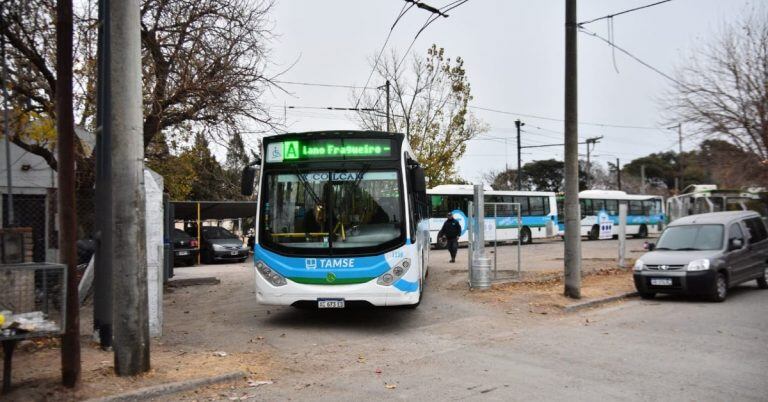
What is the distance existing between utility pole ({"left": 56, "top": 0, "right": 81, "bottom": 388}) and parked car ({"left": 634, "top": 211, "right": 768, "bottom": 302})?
35.1ft

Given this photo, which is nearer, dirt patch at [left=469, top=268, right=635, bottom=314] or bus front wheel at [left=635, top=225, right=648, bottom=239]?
dirt patch at [left=469, top=268, right=635, bottom=314]

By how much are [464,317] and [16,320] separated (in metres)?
7.04

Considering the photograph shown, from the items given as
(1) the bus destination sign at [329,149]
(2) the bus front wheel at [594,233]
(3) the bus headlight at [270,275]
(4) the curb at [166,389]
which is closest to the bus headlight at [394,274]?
(3) the bus headlight at [270,275]

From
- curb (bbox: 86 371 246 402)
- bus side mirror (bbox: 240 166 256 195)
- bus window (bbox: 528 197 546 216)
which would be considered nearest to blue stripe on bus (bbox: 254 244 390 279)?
bus side mirror (bbox: 240 166 256 195)

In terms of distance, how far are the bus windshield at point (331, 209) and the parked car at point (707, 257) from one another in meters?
6.27

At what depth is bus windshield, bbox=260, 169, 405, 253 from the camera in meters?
8.92

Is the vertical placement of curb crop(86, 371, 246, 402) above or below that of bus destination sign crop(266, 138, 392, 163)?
below

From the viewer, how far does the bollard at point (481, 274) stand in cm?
1298

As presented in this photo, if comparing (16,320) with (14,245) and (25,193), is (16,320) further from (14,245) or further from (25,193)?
(25,193)

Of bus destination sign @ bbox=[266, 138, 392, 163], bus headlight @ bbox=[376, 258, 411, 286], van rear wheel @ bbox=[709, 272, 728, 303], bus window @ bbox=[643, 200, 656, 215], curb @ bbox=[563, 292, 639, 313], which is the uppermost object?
bus destination sign @ bbox=[266, 138, 392, 163]

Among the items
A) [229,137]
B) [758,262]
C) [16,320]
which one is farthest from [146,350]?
[758,262]

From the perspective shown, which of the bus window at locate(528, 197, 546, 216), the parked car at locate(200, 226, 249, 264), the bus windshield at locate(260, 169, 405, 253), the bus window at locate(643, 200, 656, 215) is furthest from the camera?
the bus window at locate(643, 200, 656, 215)

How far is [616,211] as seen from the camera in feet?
125

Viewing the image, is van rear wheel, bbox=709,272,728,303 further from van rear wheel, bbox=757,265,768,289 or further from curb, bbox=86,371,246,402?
curb, bbox=86,371,246,402
